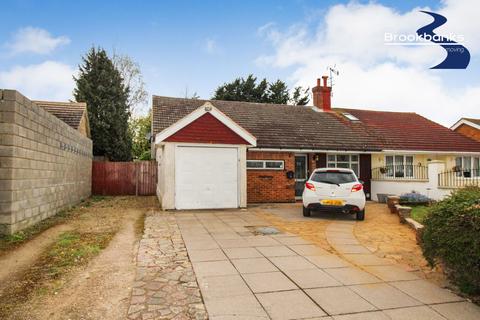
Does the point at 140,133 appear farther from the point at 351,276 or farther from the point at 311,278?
the point at 351,276

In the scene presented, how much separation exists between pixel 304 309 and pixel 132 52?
35.3 m

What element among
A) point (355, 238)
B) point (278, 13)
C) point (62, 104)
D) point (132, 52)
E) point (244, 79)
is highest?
point (132, 52)

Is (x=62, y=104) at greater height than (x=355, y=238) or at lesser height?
greater

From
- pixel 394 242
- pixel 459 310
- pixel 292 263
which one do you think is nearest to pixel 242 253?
pixel 292 263

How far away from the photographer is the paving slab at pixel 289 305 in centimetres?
336

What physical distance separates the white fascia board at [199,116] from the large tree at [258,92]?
2318 centimetres

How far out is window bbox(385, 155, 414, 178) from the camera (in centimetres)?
1711

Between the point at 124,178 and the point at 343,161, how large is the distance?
42.5 feet

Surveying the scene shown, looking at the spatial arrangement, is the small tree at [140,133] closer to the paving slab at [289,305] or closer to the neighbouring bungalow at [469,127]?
the neighbouring bungalow at [469,127]

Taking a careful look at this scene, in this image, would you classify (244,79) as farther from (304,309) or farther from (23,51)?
(304,309)

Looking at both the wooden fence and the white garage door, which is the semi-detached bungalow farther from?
the wooden fence

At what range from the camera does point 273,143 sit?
594 inches

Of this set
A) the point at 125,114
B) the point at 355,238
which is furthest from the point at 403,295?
the point at 125,114

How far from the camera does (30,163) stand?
8062 mm
